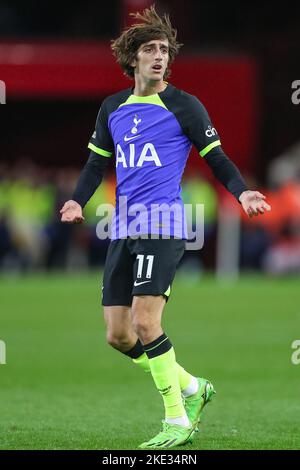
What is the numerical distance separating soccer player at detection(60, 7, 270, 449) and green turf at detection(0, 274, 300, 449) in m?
0.66

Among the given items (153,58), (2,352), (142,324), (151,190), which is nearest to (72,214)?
(151,190)

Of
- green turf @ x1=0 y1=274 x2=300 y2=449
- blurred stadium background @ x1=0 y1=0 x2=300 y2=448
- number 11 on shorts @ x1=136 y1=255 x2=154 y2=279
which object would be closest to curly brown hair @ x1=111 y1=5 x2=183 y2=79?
number 11 on shorts @ x1=136 y1=255 x2=154 y2=279

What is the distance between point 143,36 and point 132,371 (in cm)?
583

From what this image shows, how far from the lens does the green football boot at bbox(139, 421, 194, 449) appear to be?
8031mm

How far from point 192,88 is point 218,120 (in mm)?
1217

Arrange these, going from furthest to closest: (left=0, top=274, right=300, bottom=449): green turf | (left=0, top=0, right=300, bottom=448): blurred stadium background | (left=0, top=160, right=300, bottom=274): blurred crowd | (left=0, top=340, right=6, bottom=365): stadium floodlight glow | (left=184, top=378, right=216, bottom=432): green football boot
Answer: (left=0, top=160, right=300, bottom=274): blurred crowd
(left=0, top=0, right=300, bottom=448): blurred stadium background
(left=0, top=340, right=6, bottom=365): stadium floodlight glow
(left=0, top=274, right=300, bottom=449): green turf
(left=184, top=378, right=216, bottom=432): green football boot

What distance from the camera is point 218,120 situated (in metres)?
32.1

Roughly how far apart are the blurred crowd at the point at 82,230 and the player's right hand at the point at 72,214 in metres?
20.6

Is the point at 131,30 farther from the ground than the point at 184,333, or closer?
farther from the ground

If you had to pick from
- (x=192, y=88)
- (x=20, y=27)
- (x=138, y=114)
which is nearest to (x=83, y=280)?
(x=192, y=88)

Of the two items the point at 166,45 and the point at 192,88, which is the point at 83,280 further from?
the point at 166,45

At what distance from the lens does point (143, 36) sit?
8516 millimetres

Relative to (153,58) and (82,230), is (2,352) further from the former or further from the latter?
(82,230)

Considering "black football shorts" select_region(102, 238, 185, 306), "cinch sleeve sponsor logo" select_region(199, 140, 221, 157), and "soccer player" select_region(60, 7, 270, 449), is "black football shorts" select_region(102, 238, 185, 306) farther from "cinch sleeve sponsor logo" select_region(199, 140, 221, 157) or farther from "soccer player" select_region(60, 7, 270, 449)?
"cinch sleeve sponsor logo" select_region(199, 140, 221, 157)
